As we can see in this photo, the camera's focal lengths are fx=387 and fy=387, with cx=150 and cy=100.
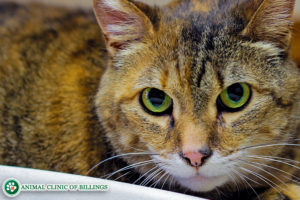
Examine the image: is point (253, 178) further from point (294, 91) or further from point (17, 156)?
point (17, 156)

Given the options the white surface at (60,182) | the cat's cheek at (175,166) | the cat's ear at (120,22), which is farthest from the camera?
the cat's ear at (120,22)

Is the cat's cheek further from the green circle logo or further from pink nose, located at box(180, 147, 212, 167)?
the green circle logo

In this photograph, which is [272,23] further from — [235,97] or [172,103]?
[172,103]

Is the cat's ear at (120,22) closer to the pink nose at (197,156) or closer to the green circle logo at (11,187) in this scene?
the pink nose at (197,156)

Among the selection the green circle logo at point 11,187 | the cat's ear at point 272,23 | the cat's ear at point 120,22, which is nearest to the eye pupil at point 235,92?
the cat's ear at point 272,23

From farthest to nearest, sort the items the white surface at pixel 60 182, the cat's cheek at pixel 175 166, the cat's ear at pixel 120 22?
1. the cat's ear at pixel 120 22
2. the cat's cheek at pixel 175 166
3. the white surface at pixel 60 182

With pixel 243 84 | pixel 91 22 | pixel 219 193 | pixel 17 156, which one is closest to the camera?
pixel 243 84

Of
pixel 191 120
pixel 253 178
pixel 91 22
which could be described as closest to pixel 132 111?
pixel 191 120

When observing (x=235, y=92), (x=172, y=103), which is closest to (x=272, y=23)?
(x=235, y=92)
